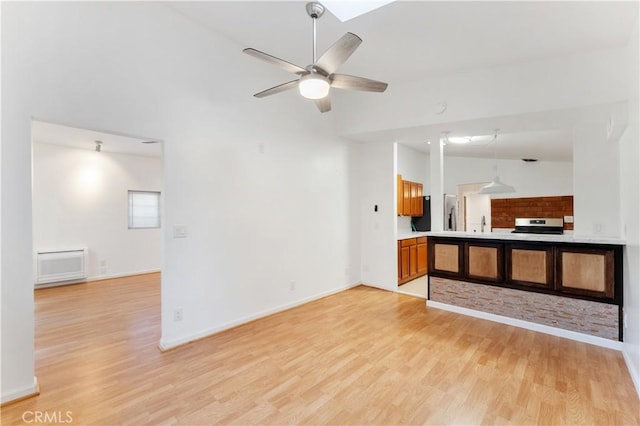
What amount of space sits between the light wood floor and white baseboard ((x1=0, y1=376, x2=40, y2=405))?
0.06m

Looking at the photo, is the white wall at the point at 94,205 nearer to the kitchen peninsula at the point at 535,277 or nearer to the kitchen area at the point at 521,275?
the kitchen area at the point at 521,275

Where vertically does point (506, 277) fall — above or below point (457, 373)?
above

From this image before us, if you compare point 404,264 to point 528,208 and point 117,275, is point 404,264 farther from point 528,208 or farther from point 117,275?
point 117,275

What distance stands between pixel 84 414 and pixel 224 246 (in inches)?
70.0

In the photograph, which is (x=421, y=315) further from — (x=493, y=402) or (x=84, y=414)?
(x=84, y=414)

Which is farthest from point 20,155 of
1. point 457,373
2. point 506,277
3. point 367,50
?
Result: point 506,277

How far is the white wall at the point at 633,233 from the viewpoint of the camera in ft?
7.54

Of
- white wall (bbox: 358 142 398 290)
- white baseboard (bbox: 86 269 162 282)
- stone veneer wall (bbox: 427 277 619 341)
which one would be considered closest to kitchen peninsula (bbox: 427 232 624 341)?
stone veneer wall (bbox: 427 277 619 341)

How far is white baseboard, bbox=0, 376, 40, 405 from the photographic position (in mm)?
2042

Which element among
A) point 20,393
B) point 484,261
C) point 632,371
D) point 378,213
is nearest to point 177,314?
point 20,393

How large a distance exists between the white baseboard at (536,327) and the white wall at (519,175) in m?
4.26

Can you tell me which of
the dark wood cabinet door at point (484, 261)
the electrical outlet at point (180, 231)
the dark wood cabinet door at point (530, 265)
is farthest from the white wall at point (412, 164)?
the electrical outlet at point (180, 231)

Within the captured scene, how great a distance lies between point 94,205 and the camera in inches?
233

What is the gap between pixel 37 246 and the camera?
5.32 metres
